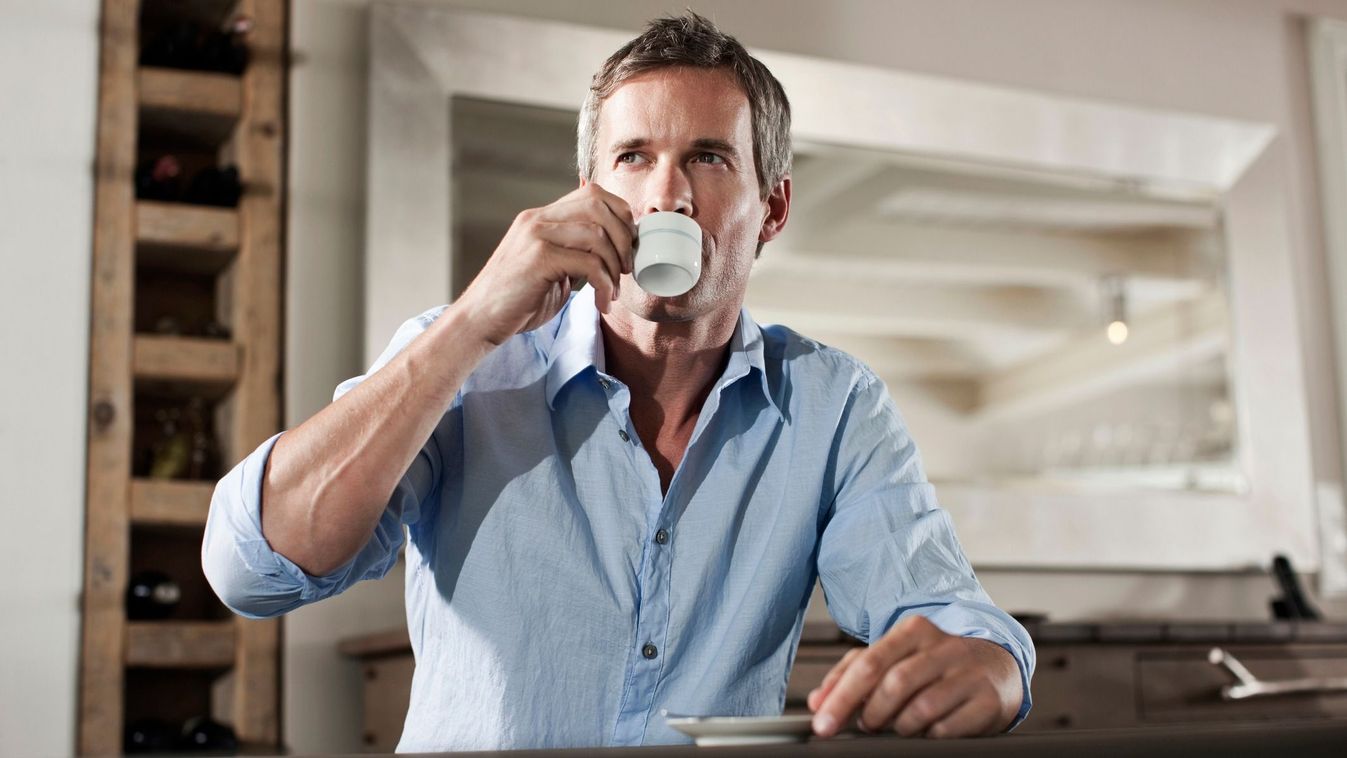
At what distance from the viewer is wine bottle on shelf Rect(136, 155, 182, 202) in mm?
2479

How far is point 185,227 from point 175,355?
0.24m

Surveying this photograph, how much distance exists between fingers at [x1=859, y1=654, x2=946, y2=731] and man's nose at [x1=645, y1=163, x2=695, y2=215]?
2.25 feet

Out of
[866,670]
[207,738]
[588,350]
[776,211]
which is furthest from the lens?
[207,738]

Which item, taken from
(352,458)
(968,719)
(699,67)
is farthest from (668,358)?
(968,719)

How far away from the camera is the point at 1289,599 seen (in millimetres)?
2920

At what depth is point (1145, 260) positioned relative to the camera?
10.6ft

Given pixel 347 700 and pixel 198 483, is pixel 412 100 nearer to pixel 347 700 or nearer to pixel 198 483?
pixel 198 483

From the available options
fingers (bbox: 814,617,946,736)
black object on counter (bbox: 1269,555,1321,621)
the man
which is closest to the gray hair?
the man

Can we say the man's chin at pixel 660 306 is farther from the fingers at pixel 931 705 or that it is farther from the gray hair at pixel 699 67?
the fingers at pixel 931 705

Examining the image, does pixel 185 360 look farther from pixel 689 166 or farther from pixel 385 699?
pixel 689 166

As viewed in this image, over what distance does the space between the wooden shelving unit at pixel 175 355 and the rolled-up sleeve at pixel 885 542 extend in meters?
1.35

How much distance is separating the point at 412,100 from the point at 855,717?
1.98 m

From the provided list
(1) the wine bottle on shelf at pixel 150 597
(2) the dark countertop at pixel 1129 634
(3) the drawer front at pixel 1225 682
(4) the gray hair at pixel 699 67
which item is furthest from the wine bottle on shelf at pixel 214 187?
(3) the drawer front at pixel 1225 682

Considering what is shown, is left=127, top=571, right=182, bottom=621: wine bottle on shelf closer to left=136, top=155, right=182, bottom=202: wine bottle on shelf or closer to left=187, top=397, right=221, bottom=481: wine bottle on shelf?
left=187, top=397, right=221, bottom=481: wine bottle on shelf
